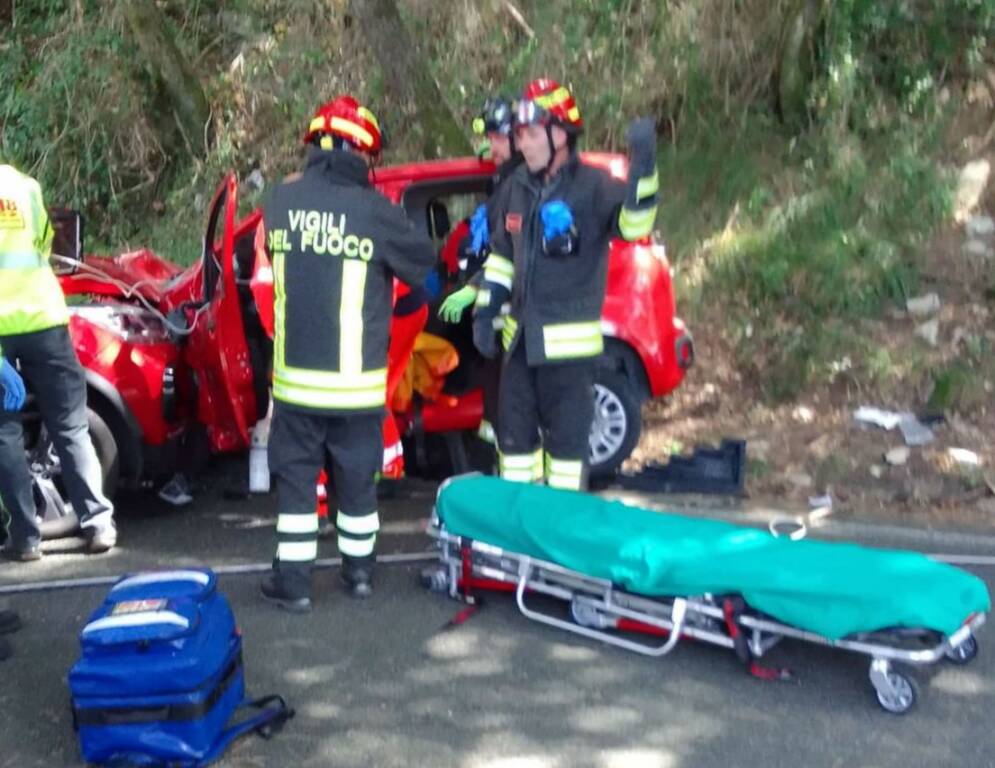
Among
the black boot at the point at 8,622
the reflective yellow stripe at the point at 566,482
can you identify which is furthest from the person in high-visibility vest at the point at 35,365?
the reflective yellow stripe at the point at 566,482

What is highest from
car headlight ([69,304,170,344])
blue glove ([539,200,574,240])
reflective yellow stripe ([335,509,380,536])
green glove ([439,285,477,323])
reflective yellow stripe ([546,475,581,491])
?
blue glove ([539,200,574,240])

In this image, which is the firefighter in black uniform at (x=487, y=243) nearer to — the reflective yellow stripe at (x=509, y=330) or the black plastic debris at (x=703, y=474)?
the reflective yellow stripe at (x=509, y=330)

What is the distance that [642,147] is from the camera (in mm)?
4695

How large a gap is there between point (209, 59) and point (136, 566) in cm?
815

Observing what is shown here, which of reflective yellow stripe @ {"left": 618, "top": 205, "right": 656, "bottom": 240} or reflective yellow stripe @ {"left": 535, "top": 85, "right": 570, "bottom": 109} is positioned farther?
reflective yellow stripe @ {"left": 535, "top": 85, "right": 570, "bottom": 109}

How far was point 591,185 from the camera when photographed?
5102 millimetres

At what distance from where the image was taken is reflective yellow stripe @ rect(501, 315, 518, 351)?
17.3 feet

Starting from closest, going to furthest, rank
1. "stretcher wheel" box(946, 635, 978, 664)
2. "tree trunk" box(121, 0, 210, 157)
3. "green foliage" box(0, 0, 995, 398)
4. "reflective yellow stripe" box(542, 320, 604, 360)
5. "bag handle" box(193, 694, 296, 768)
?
"bag handle" box(193, 694, 296, 768), "stretcher wheel" box(946, 635, 978, 664), "reflective yellow stripe" box(542, 320, 604, 360), "green foliage" box(0, 0, 995, 398), "tree trunk" box(121, 0, 210, 157)

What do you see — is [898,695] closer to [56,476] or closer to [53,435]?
[53,435]

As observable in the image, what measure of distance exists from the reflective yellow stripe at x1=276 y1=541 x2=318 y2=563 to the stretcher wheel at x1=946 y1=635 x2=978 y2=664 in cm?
246

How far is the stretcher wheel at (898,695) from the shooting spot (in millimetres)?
4008

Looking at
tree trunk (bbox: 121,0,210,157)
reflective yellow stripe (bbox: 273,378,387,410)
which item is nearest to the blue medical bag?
reflective yellow stripe (bbox: 273,378,387,410)

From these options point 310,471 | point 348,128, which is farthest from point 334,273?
point 310,471

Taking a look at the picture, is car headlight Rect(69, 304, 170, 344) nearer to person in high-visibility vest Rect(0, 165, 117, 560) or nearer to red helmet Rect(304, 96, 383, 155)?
person in high-visibility vest Rect(0, 165, 117, 560)
